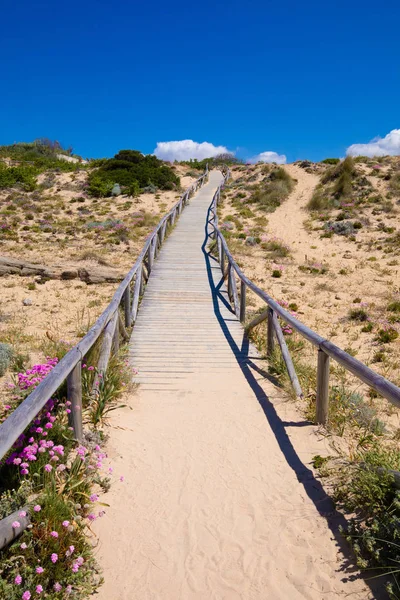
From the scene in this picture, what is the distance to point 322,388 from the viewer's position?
441 cm

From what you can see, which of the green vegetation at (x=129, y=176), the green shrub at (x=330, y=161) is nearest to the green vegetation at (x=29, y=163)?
the green vegetation at (x=129, y=176)

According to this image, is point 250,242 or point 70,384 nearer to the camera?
point 70,384

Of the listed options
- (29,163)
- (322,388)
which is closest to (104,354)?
(322,388)

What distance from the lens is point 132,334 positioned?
7.65 m

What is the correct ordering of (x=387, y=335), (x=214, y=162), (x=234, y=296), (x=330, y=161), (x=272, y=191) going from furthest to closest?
1. (x=214, y=162)
2. (x=330, y=161)
3. (x=272, y=191)
4. (x=234, y=296)
5. (x=387, y=335)

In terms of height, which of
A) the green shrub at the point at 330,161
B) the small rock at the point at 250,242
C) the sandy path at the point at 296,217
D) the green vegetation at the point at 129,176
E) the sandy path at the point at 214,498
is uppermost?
the green shrub at the point at 330,161

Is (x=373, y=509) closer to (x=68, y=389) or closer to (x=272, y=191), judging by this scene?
(x=68, y=389)

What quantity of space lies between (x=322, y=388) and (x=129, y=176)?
28652 millimetres

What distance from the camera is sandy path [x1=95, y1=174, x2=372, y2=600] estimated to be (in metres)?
2.69

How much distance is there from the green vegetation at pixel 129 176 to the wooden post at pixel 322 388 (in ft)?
81.9

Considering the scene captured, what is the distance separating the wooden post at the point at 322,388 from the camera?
4.37 meters

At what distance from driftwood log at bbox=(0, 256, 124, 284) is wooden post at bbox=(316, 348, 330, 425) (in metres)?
9.32

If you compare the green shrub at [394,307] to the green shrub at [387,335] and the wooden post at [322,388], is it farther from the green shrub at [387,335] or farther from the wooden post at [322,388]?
the wooden post at [322,388]

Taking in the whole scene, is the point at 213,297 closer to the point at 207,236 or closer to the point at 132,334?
the point at 132,334
